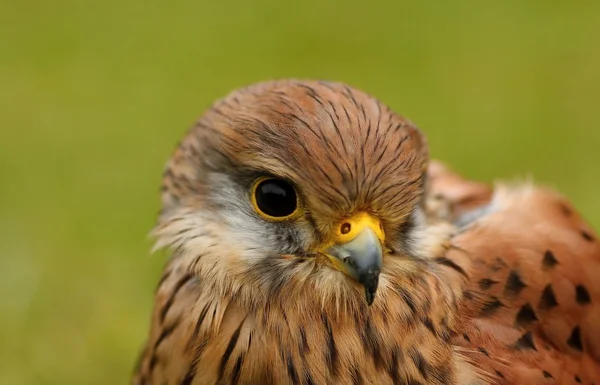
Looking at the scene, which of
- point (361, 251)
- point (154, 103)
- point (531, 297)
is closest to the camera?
point (361, 251)

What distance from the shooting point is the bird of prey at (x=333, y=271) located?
2.33 meters

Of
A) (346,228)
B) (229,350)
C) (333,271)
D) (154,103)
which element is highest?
(154,103)

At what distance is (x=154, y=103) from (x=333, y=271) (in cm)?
392

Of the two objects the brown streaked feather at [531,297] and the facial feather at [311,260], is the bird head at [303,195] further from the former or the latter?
the brown streaked feather at [531,297]

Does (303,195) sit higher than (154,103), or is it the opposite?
(154,103)

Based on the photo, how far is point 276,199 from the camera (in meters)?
2.37

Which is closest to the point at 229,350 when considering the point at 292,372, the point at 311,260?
the point at 292,372

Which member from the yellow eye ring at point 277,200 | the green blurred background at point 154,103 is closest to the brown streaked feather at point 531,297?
the yellow eye ring at point 277,200

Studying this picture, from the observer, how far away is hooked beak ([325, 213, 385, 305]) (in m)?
2.21

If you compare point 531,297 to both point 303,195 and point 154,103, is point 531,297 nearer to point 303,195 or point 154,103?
point 303,195

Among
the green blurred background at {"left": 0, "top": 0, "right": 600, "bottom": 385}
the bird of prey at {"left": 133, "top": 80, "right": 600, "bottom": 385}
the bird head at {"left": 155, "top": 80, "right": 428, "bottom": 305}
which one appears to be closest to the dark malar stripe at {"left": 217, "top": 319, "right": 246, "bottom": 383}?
the bird of prey at {"left": 133, "top": 80, "right": 600, "bottom": 385}

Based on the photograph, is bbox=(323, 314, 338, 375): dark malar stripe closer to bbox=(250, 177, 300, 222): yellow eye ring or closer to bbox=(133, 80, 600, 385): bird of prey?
bbox=(133, 80, 600, 385): bird of prey

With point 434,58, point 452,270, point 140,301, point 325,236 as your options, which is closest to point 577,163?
point 434,58

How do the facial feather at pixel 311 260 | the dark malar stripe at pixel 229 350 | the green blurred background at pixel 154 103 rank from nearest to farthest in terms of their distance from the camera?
the facial feather at pixel 311 260, the dark malar stripe at pixel 229 350, the green blurred background at pixel 154 103
